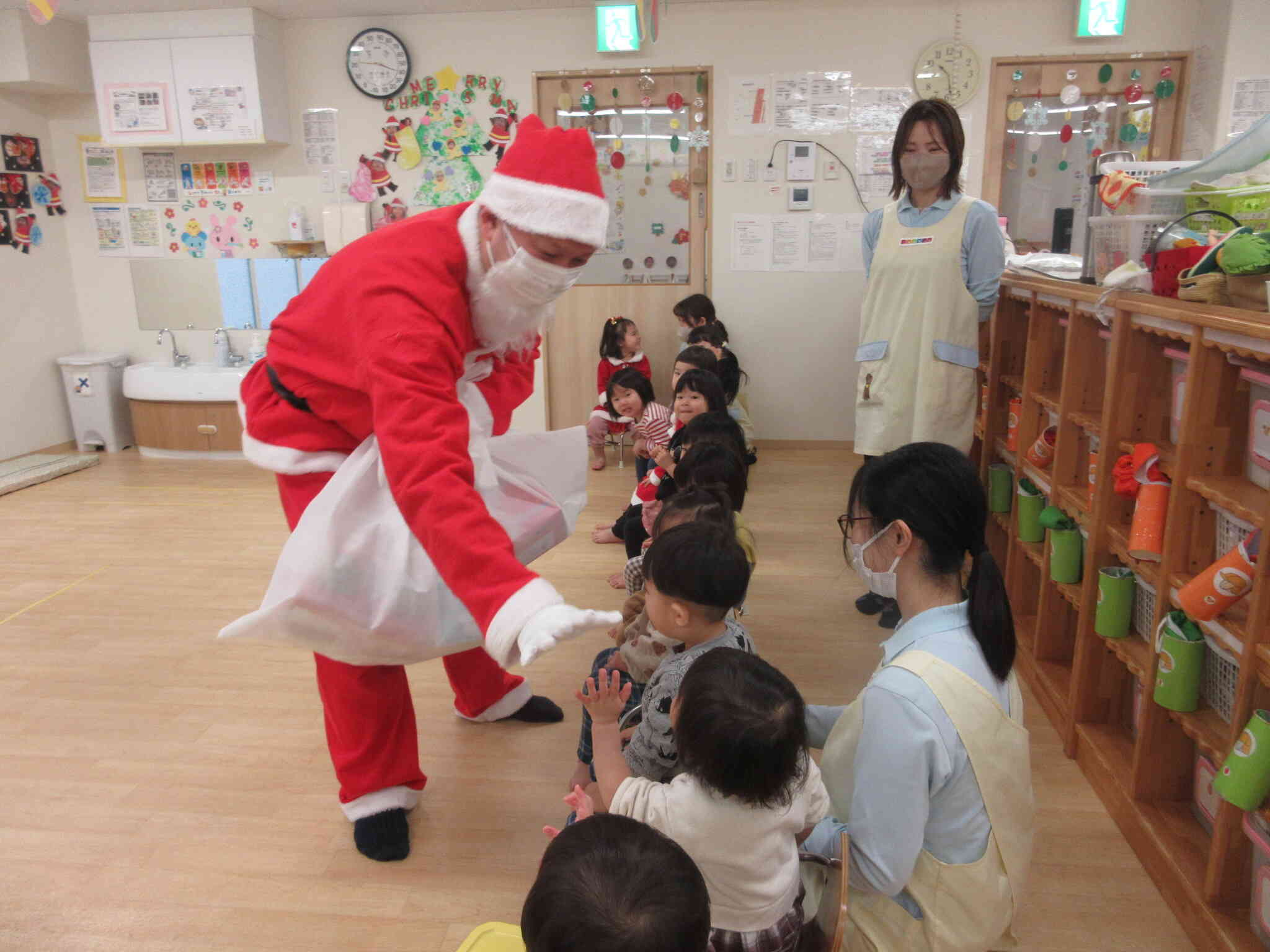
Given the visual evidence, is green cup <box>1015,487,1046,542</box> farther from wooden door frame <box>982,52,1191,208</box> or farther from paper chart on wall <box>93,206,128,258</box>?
paper chart on wall <box>93,206,128,258</box>

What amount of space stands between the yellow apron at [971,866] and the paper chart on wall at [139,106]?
16.8 ft

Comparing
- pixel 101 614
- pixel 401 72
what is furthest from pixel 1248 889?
pixel 401 72

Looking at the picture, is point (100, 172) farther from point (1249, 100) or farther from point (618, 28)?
point (1249, 100)

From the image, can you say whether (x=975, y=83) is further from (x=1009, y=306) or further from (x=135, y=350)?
(x=135, y=350)

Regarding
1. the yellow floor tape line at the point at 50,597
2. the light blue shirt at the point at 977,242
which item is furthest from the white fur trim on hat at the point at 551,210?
the yellow floor tape line at the point at 50,597

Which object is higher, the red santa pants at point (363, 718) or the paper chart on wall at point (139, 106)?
the paper chart on wall at point (139, 106)

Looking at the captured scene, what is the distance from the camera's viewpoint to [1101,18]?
4348 mm

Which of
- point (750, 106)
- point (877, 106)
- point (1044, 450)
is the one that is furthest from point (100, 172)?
point (1044, 450)

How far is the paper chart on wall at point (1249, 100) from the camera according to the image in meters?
4.12

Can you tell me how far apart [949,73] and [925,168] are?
2.52 meters

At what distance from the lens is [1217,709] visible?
160cm

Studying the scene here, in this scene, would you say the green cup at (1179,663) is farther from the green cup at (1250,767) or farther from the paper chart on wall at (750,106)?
the paper chart on wall at (750,106)

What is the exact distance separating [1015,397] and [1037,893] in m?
1.64

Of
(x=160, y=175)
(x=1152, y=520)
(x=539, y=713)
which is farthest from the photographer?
(x=160, y=175)
